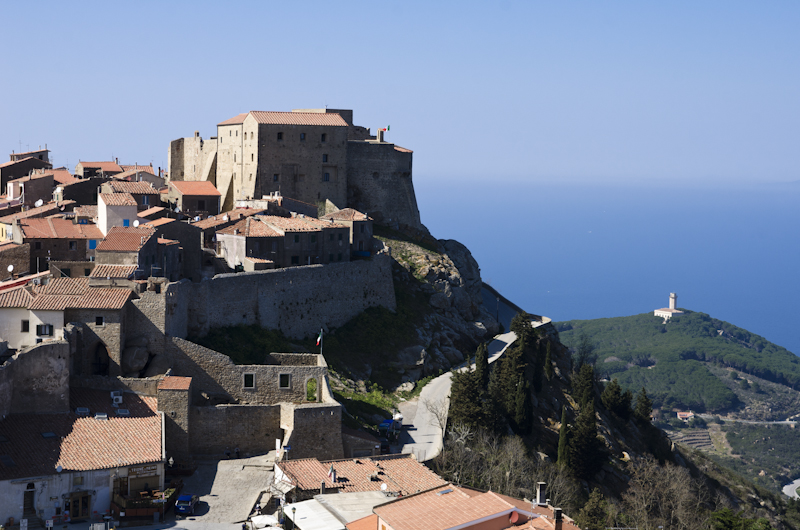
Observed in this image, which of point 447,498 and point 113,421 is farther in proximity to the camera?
point 113,421

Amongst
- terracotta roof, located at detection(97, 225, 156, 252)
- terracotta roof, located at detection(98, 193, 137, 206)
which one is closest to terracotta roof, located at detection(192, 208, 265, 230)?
terracotta roof, located at detection(98, 193, 137, 206)

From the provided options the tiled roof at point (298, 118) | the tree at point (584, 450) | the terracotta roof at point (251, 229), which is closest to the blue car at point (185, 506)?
the terracotta roof at point (251, 229)

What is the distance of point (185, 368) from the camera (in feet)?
145

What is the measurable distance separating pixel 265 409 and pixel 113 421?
6.93m

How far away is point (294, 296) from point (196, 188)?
19.7 metres

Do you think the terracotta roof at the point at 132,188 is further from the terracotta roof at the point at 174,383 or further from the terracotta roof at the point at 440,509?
the terracotta roof at the point at 440,509

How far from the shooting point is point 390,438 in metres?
48.1

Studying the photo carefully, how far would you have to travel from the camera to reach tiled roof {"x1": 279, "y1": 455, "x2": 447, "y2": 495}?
38281 millimetres

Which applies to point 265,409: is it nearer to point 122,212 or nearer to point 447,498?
point 447,498

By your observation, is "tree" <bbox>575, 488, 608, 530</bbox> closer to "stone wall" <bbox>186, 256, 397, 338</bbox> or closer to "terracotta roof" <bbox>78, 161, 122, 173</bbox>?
"stone wall" <bbox>186, 256, 397, 338</bbox>

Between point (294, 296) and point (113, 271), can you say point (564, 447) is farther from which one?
point (113, 271)

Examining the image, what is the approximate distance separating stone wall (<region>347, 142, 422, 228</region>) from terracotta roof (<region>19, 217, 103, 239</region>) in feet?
86.1

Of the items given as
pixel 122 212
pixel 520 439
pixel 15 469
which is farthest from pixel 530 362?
pixel 15 469

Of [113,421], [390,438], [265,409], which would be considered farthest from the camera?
[390,438]
